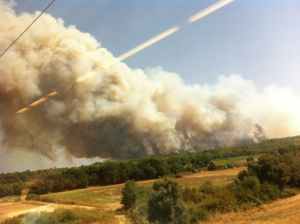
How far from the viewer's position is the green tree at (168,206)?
68.4 feet

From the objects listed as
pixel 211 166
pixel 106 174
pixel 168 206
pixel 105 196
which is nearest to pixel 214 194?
pixel 168 206

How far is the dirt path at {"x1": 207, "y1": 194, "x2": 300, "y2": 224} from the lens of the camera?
2314 centimetres

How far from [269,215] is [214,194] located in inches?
236

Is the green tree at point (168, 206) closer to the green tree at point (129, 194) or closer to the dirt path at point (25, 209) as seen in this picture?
the green tree at point (129, 194)

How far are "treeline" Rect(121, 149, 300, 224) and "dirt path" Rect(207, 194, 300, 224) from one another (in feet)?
3.07

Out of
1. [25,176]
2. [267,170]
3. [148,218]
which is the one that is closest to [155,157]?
[25,176]

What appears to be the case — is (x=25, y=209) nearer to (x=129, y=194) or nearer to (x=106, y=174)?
(x=129, y=194)

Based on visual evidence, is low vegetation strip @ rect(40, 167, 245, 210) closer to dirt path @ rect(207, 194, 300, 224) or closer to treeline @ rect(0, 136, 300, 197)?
treeline @ rect(0, 136, 300, 197)

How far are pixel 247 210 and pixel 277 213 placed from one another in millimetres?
3010

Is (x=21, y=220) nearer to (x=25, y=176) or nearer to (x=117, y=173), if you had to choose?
(x=117, y=173)

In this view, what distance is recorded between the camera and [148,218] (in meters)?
22.2

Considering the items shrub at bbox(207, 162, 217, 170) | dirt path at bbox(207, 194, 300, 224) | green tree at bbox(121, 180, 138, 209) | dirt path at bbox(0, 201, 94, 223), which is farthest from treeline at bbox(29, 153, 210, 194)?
dirt path at bbox(207, 194, 300, 224)

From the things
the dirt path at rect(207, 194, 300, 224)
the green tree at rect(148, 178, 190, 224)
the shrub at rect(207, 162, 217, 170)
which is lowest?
the dirt path at rect(207, 194, 300, 224)

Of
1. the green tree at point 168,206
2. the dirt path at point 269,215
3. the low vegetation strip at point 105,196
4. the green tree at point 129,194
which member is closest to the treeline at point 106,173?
the low vegetation strip at point 105,196
